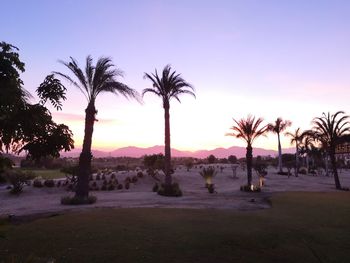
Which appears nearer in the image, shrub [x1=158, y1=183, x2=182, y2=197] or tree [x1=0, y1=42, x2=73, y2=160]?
tree [x1=0, y1=42, x2=73, y2=160]

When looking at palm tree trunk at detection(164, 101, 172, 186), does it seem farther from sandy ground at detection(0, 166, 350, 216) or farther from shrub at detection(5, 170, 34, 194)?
shrub at detection(5, 170, 34, 194)

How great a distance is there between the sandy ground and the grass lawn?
4.42 meters

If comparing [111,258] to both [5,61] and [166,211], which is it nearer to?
[5,61]

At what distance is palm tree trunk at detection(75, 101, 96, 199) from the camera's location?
1005 inches

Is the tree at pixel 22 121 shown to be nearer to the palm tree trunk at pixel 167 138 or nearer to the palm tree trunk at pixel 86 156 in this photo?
the palm tree trunk at pixel 86 156

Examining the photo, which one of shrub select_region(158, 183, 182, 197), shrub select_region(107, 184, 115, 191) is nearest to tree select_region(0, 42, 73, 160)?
shrub select_region(158, 183, 182, 197)

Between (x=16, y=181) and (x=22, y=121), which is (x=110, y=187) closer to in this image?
(x=16, y=181)

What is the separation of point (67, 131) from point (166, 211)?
1179 centimetres

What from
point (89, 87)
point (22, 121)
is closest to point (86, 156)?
point (89, 87)

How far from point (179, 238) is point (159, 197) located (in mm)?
Answer: 15430

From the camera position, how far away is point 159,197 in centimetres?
2833

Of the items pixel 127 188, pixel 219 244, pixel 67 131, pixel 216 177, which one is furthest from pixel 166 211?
pixel 216 177

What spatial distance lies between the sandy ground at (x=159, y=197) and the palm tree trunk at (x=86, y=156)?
1.24 metres

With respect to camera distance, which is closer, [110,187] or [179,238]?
[179,238]
